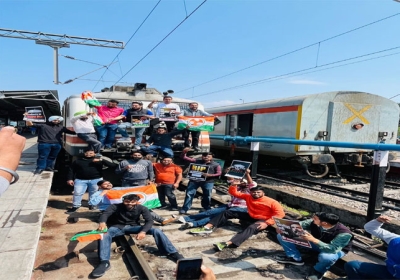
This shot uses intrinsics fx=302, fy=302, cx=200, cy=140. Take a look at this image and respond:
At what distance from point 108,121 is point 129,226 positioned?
12.7 feet

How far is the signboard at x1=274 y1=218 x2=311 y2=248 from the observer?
4000 mm

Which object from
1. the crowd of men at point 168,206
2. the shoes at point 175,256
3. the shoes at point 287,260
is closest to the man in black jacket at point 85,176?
the crowd of men at point 168,206

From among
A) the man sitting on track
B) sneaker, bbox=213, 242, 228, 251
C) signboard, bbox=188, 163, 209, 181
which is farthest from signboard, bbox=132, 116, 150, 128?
the man sitting on track

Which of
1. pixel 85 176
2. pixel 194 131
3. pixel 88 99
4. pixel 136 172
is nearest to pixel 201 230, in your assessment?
pixel 136 172

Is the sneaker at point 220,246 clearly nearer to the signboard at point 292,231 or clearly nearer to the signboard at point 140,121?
the signboard at point 292,231

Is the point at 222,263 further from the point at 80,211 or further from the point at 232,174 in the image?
the point at 80,211

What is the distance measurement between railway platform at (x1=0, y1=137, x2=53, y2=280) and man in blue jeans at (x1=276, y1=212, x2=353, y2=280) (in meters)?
3.22

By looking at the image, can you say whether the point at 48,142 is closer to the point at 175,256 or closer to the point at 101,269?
the point at 101,269

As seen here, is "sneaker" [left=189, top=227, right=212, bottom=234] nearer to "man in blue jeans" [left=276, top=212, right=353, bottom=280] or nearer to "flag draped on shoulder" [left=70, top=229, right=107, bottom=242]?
"man in blue jeans" [left=276, top=212, right=353, bottom=280]

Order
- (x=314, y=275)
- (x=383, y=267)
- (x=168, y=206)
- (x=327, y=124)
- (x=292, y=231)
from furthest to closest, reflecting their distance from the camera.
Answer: (x=327, y=124), (x=168, y=206), (x=292, y=231), (x=314, y=275), (x=383, y=267)

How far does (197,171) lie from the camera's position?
6.76 m

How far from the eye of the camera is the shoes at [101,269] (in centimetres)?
390

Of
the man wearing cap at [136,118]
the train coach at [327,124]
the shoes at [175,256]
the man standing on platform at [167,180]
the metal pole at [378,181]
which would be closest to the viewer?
the shoes at [175,256]

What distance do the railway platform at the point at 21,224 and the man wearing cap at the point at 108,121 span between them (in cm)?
174
